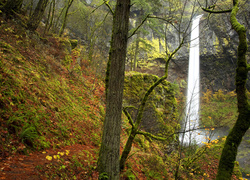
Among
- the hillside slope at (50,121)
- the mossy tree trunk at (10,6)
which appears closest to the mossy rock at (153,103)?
the hillside slope at (50,121)

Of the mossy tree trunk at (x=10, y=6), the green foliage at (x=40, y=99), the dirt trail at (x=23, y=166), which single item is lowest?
the dirt trail at (x=23, y=166)

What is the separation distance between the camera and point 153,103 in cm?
855

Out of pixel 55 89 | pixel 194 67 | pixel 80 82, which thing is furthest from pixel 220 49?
pixel 55 89

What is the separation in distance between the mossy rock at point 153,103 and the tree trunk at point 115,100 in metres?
A: 4.33

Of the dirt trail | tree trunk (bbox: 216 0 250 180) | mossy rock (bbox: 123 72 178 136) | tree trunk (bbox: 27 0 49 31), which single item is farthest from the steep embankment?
tree trunk (bbox: 216 0 250 180)

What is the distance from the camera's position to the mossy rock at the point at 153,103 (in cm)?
758

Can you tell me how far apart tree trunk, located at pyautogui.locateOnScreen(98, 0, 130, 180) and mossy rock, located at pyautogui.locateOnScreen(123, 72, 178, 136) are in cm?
433

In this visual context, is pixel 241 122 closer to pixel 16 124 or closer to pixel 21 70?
pixel 16 124

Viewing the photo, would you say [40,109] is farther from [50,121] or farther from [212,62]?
[212,62]

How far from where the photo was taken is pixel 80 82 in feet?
26.5

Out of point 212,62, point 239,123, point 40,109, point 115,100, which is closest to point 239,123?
point 239,123

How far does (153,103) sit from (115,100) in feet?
19.8

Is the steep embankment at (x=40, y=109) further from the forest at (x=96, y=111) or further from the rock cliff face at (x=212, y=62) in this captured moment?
Answer: the rock cliff face at (x=212, y=62)

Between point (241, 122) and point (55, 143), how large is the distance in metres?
4.16
